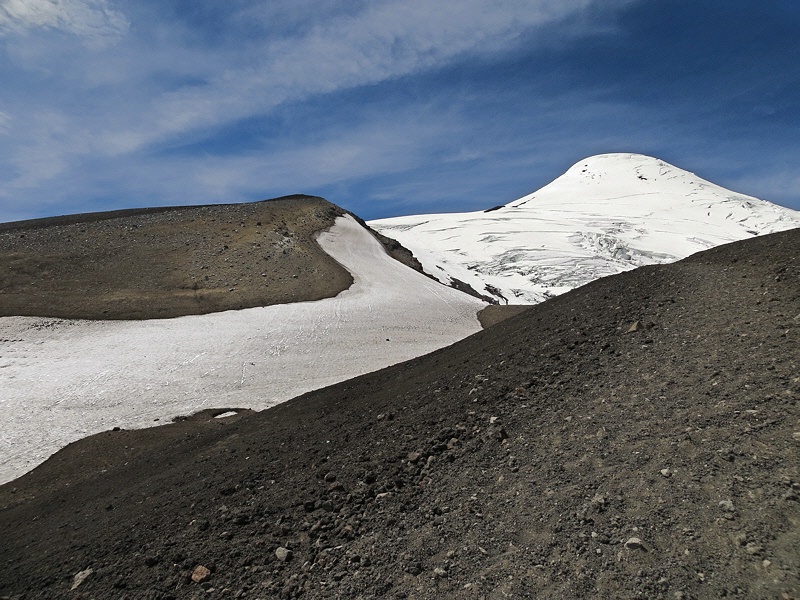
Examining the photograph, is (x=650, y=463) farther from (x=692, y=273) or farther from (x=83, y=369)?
(x=83, y=369)

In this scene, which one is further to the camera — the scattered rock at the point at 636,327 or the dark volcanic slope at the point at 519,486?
the scattered rock at the point at 636,327

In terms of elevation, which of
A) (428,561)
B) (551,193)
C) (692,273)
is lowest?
(428,561)

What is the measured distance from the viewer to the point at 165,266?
87.0 ft

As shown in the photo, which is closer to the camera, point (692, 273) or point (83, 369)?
point (692, 273)

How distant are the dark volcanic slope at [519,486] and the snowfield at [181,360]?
20.2 feet

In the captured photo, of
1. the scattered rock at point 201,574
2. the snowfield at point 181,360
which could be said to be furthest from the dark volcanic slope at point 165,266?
the scattered rock at point 201,574

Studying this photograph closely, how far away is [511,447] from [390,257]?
102 feet

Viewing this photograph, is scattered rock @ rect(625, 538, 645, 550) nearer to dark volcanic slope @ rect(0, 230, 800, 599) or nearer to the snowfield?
Answer: dark volcanic slope @ rect(0, 230, 800, 599)

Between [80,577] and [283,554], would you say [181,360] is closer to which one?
[80,577]

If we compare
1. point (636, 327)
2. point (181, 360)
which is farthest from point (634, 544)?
point (181, 360)

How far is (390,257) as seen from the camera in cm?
3734

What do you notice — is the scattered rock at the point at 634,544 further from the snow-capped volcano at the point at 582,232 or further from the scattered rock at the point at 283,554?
the snow-capped volcano at the point at 582,232

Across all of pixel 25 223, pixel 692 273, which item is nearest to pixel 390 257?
pixel 25 223

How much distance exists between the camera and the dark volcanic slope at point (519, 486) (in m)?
4.53
